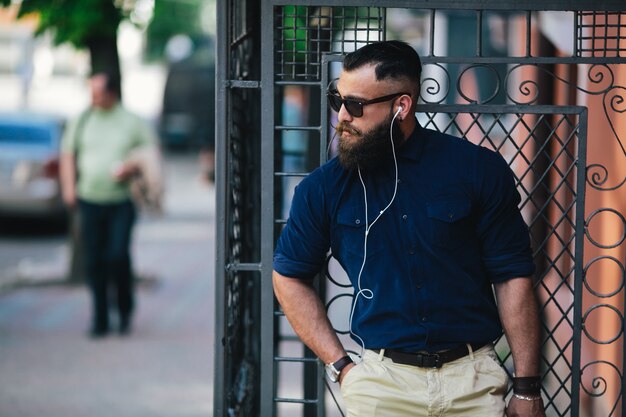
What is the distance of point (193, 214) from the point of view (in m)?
18.8

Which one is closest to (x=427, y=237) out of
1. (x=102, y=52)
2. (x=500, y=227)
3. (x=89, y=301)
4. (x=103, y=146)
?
(x=500, y=227)

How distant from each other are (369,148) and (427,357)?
724mm

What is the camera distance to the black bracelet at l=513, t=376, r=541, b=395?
362 centimetres

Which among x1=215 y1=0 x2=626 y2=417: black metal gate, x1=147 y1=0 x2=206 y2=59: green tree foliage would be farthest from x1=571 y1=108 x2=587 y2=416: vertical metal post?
x1=147 y1=0 x2=206 y2=59: green tree foliage

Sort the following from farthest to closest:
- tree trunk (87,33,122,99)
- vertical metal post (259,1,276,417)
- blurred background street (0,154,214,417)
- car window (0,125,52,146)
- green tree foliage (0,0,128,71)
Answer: car window (0,125,52,146), tree trunk (87,33,122,99), green tree foliage (0,0,128,71), blurred background street (0,154,214,417), vertical metal post (259,1,276,417)

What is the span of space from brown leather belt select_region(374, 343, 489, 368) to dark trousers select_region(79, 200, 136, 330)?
5.68 meters

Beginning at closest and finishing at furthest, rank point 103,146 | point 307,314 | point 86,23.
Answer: point 307,314 < point 103,146 < point 86,23

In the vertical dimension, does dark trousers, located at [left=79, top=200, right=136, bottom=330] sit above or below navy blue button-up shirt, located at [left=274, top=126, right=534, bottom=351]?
below

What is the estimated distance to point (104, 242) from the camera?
357 inches

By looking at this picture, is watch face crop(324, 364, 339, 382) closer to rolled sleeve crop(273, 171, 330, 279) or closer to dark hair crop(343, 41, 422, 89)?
rolled sleeve crop(273, 171, 330, 279)

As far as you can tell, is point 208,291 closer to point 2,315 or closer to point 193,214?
point 2,315

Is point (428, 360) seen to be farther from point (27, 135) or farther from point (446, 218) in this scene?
point (27, 135)

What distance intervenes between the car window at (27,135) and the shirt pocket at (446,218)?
1207cm

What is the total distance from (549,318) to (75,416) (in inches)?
144
